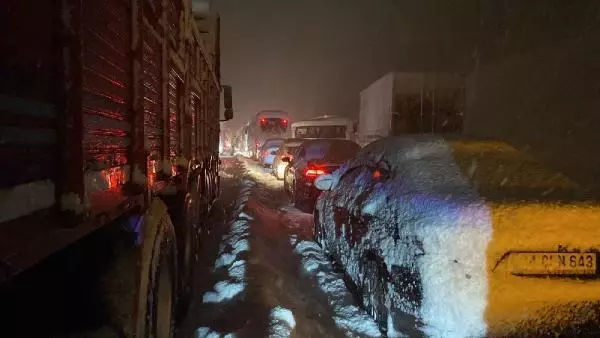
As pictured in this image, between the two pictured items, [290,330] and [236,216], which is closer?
[290,330]

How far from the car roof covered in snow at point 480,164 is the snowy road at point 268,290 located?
1.52 m

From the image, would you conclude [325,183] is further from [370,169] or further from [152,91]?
[152,91]

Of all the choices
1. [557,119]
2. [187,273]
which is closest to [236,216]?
[187,273]

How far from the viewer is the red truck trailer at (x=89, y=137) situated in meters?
1.25

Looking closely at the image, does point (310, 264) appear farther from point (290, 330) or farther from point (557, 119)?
point (557, 119)

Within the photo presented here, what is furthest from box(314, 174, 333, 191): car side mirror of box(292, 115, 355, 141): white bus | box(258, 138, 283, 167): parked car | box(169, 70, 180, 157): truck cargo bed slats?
box(292, 115, 355, 141): white bus

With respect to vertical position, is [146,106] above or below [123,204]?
above

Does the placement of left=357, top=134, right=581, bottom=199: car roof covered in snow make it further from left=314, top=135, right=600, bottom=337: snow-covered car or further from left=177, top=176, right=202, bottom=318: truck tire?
left=177, top=176, right=202, bottom=318: truck tire

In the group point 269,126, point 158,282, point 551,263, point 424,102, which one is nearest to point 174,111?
point 158,282

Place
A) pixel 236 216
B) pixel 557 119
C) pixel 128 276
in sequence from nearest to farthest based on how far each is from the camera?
1. pixel 128 276
2. pixel 236 216
3. pixel 557 119

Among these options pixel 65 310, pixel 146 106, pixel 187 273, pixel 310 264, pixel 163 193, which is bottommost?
pixel 310 264

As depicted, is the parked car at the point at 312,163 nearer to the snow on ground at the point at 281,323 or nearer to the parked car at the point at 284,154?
the snow on ground at the point at 281,323

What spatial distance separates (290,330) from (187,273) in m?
1.08

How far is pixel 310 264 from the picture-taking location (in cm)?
613
